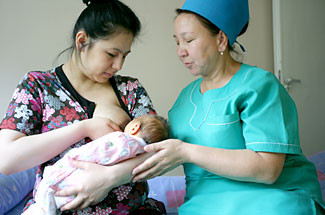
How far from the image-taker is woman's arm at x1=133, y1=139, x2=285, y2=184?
117 cm

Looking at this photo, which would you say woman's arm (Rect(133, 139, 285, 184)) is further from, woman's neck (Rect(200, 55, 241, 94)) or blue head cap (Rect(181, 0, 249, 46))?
blue head cap (Rect(181, 0, 249, 46))

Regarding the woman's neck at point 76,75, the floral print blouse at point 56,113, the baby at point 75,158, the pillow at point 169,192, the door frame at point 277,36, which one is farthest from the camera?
the door frame at point 277,36

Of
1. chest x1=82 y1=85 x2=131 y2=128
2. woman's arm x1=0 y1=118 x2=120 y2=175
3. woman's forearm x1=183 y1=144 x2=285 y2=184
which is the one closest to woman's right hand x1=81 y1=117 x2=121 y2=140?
woman's arm x1=0 y1=118 x2=120 y2=175

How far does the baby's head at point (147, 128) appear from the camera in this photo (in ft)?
4.29

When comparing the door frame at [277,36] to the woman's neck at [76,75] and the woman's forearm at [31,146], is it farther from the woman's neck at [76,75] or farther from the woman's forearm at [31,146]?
the woman's forearm at [31,146]

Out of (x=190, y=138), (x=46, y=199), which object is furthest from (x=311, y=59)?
(x=46, y=199)

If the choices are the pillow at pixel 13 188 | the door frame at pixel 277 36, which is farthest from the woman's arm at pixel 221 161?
the door frame at pixel 277 36

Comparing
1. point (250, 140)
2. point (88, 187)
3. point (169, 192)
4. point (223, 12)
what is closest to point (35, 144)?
point (88, 187)

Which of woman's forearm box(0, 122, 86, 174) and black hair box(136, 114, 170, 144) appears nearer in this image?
woman's forearm box(0, 122, 86, 174)

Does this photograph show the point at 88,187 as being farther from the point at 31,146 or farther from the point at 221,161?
the point at 221,161

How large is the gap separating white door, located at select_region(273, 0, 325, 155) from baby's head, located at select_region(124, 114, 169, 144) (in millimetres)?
2700

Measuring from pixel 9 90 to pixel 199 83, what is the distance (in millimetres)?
2093

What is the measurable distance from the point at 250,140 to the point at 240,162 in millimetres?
111

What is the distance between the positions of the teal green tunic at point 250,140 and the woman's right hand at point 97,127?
39 centimetres
